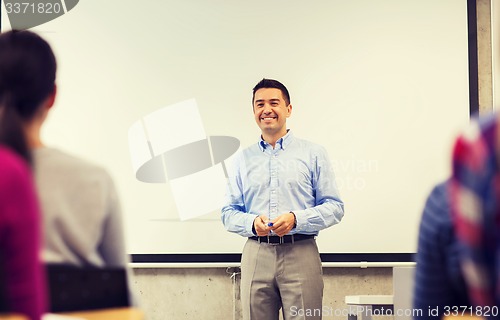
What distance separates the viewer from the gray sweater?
1397 millimetres

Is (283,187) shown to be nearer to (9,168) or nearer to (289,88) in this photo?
(289,88)

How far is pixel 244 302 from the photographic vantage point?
3869 mm

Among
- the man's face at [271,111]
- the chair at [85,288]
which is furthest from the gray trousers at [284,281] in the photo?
the chair at [85,288]

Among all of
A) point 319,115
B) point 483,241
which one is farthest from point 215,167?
point 483,241

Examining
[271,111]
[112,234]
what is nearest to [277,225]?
[271,111]

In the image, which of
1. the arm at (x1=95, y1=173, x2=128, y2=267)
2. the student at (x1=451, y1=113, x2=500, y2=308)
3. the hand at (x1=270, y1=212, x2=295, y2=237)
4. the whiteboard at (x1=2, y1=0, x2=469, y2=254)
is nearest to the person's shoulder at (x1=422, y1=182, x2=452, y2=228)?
the student at (x1=451, y1=113, x2=500, y2=308)

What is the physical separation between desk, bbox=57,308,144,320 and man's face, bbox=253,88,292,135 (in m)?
2.77

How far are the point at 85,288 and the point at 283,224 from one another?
2.36m

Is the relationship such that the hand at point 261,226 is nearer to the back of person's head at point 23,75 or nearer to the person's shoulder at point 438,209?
the back of person's head at point 23,75

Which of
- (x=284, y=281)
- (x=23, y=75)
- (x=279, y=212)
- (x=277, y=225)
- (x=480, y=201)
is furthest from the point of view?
(x=279, y=212)

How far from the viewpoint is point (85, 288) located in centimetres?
133

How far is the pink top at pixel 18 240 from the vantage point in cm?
96

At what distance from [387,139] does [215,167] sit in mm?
1213

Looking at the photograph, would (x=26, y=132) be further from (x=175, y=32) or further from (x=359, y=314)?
(x=175, y=32)
